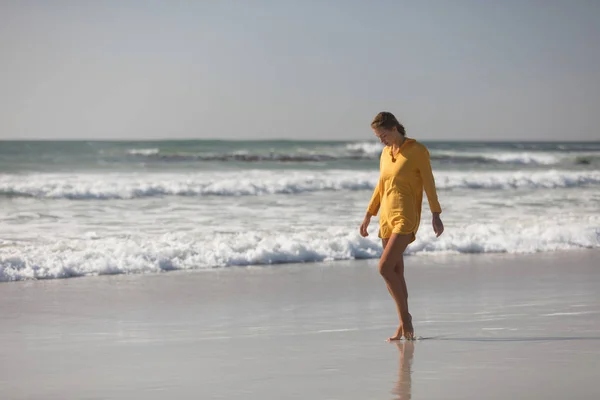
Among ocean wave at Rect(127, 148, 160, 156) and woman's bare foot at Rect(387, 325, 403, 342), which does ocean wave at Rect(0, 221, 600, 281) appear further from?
ocean wave at Rect(127, 148, 160, 156)

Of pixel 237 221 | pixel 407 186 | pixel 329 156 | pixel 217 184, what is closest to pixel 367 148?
pixel 329 156

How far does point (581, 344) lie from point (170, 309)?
3170 mm

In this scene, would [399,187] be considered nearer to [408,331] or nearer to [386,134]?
[386,134]

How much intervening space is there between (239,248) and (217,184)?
38.4ft

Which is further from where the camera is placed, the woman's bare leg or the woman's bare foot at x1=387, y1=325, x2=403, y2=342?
the woman's bare foot at x1=387, y1=325, x2=403, y2=342

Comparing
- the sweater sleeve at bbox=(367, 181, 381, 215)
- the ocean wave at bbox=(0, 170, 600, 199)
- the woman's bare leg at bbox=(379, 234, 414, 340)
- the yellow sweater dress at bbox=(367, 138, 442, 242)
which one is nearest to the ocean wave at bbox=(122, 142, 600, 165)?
the ocean wave at bbox=(0, 170, 600, 199)

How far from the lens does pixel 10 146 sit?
34625 mm

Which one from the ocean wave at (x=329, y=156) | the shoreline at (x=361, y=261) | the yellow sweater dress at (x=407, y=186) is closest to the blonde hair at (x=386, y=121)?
the yellow sweater dress at (x=407, y=186)

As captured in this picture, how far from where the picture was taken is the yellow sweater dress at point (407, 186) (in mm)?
5590

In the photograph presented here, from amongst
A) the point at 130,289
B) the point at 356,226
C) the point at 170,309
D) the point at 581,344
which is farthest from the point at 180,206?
the point at 581,344

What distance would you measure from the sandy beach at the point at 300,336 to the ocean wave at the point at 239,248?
1.29 ft

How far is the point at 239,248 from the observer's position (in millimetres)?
10211

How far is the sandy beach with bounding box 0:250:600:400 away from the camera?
4.66 meters

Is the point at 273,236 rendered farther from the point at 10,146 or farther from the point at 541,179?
the point at 10,146
